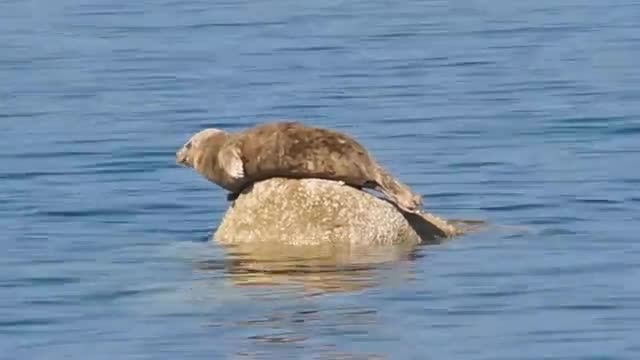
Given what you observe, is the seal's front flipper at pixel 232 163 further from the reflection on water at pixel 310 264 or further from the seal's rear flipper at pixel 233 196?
the reflection on water at pixel 310 264

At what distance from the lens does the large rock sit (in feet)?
43.0

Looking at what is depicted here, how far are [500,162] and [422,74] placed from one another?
5744mm

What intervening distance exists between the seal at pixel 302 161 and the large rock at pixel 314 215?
0.19ft

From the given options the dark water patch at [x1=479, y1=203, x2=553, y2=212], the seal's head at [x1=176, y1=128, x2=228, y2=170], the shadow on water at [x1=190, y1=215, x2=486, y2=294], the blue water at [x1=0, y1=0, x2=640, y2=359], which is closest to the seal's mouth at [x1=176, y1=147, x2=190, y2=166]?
the seal's head at [x1=176, y1=128, x2=228, y2=170]

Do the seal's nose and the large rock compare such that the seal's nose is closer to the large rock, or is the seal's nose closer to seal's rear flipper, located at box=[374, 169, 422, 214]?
the large rock

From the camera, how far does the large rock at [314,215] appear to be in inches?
516

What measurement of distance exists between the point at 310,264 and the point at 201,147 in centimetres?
126

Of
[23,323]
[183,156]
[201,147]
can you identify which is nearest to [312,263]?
[201,147]

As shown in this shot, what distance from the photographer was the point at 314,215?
13156 millimetres

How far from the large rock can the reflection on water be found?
44 millimetres

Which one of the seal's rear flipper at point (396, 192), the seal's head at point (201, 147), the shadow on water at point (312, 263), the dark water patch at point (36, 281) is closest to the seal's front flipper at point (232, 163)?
the seal's head at point (201, 147)

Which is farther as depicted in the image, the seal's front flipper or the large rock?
the seal's front flipper

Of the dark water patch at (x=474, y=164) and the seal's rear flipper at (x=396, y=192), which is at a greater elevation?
the seal's rear flipper at (x=396, y=192)

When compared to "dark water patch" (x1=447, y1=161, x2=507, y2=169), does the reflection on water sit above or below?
above
